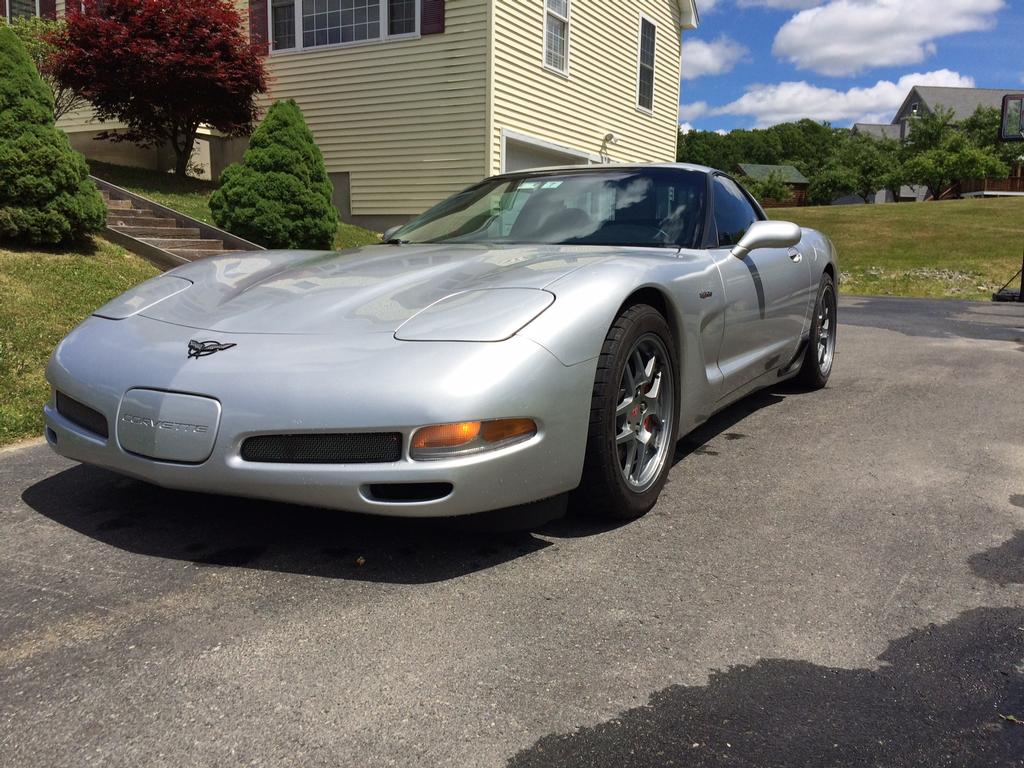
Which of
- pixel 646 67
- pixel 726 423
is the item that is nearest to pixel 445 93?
pixel 646 67

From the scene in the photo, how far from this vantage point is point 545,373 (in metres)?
2.46

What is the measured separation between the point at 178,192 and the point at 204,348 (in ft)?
33.4

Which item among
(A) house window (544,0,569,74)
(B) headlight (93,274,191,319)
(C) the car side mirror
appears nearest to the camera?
(B) headlight (93,274,191,319)

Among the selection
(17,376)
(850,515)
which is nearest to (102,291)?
(17,376)

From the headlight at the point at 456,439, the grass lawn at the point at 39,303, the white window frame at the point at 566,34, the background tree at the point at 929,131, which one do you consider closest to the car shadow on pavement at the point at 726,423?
the headlight at the point at 456,439

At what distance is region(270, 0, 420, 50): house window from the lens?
12672 mm

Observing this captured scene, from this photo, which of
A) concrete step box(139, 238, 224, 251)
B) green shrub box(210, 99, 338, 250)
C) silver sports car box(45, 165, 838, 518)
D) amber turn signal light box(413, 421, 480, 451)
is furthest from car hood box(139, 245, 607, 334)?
green shrub box(210, 99, 338, 250)

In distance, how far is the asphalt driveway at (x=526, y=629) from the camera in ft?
5.66

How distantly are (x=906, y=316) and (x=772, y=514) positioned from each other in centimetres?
783

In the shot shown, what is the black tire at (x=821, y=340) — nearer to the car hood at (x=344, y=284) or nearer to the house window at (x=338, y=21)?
the car hood at (x=344, y=284)

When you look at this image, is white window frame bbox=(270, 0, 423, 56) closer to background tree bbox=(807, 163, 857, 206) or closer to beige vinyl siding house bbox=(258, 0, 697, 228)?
beige vinyl siding house bbox=(258, 0, 697, 228)

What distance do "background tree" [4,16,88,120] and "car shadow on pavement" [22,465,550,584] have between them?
1037 centimetres

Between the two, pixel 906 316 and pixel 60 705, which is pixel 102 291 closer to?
pixel 60 705

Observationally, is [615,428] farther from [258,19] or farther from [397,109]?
[258,19]
